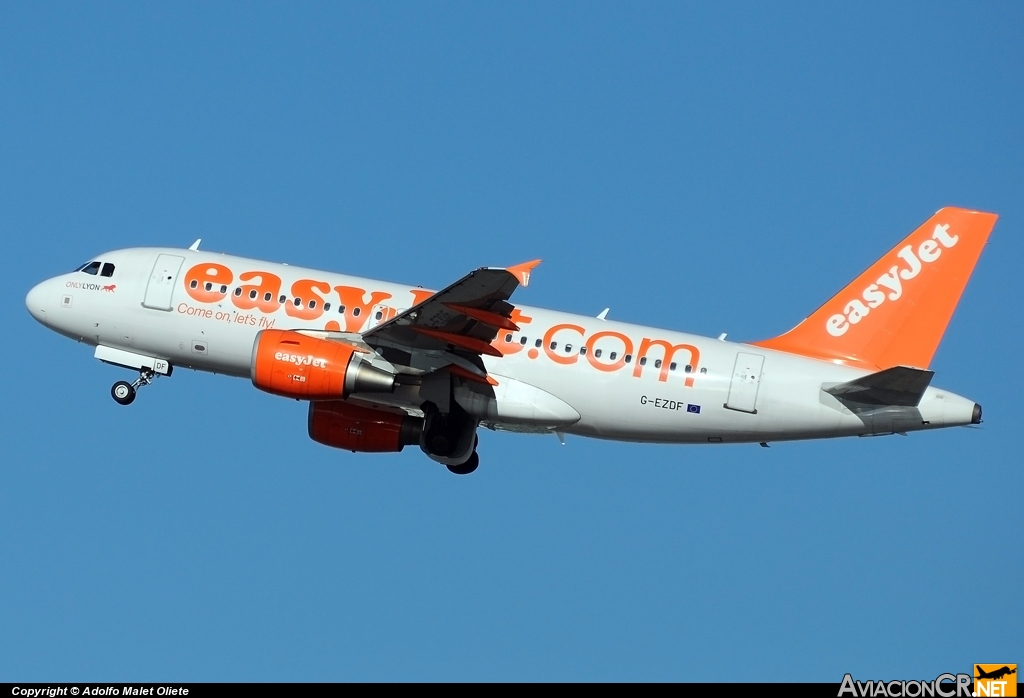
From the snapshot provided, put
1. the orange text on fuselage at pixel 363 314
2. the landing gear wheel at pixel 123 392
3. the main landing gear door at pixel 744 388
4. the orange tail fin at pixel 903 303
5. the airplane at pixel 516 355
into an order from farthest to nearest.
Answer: the landing gear wheel at pixel 123 392 < the orange tail fin at pixel 903 303 < the orange text on fuselage at pixel 363 314 < the main landing gear door at pixel 744 388 < the airplane at pixel 516 355

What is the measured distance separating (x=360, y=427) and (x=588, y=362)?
23.9 ft

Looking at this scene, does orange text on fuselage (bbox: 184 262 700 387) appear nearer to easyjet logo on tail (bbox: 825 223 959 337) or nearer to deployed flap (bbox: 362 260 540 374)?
deployed flap (bbox: 362 260 540 374)

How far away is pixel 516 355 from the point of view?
1478 inches

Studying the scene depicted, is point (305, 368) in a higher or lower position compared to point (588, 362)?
lower

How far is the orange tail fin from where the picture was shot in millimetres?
37875

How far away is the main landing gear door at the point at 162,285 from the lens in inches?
1537

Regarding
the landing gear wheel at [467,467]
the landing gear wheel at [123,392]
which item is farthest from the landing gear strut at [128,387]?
the landing gear wheel at [467,467]

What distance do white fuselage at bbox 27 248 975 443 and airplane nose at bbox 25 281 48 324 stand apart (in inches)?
102

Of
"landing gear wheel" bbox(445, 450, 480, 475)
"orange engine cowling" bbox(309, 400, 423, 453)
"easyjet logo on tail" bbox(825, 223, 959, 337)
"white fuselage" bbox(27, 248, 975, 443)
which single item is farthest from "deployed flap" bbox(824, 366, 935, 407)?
"orange engine cowling" bbox(309, 400, 423, 453)

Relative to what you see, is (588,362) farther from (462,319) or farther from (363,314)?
(363,314)

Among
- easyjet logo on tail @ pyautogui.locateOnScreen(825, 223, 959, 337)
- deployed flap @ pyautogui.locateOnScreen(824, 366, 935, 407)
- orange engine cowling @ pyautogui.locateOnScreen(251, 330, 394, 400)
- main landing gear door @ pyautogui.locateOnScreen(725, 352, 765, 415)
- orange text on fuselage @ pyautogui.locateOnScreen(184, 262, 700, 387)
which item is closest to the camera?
deployed flap @ pyautogui.locateOnScreen(824, 366, 935, 407)

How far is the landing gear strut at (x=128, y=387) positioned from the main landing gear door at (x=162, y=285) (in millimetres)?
2067

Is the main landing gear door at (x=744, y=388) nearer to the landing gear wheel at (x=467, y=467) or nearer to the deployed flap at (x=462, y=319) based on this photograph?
the deployed flap at (x=462, y=319)

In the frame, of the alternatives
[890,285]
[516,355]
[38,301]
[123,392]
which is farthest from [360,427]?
[890,285]
